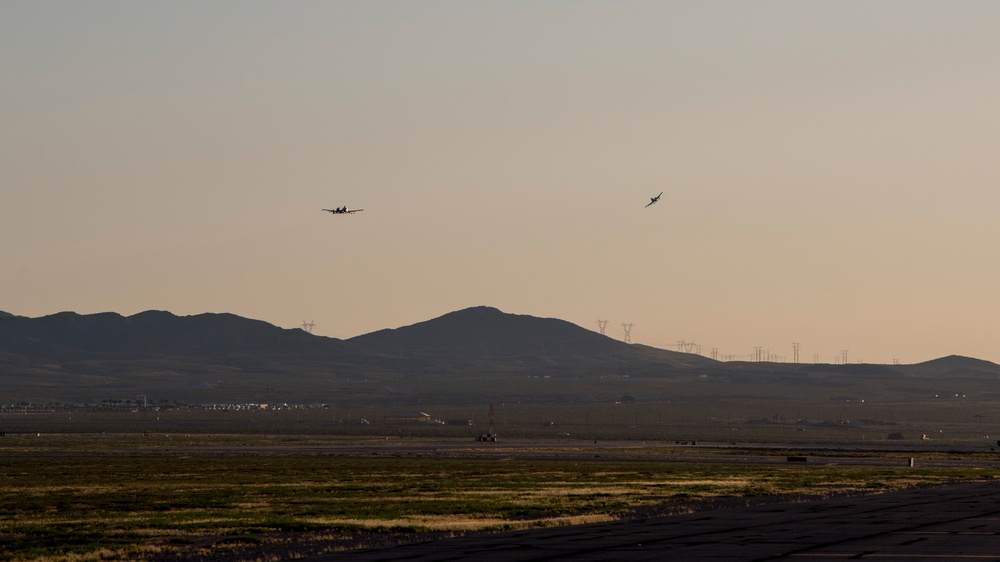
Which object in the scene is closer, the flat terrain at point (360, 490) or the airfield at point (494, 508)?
the airfield at point (494, 508)

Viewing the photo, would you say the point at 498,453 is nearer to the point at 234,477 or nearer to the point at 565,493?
the point at 234,477

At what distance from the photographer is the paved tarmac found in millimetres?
42062

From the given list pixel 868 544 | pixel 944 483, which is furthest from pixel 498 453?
pixel 868 544

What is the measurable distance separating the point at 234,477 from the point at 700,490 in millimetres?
30836

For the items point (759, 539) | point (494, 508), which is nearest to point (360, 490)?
point (494, 508)

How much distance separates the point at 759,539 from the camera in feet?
155

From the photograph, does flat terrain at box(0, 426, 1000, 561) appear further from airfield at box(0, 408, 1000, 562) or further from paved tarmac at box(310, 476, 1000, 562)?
paved tarmac at box(310, 476, 1000, 562)

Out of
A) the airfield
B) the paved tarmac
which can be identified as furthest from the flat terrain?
the paved tarmac

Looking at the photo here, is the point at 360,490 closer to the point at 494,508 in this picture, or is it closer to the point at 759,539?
the point at 494,508

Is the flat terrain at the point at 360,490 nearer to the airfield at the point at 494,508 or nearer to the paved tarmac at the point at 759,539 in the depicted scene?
the airfield at the point at 494,508

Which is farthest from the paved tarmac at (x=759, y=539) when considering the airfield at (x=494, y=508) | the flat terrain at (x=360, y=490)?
the flat terrain at (x=360, y=490)

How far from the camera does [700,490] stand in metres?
76.5

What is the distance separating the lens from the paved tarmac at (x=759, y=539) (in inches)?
1656

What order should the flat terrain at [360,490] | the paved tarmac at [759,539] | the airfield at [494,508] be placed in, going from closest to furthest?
the paved tarmac at [759,539] → the airfield at [494,508] → the flat terrain at [360,490]
